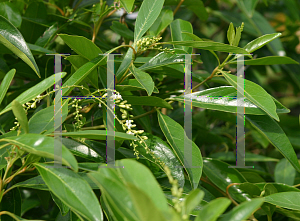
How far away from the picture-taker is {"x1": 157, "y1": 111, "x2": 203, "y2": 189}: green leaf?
1.91 feet

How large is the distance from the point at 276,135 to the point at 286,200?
0.53 ft

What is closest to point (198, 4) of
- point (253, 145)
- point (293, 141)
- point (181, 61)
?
point (181, 61)

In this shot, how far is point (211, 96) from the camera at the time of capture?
69cm

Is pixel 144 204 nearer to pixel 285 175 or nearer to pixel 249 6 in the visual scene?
pixel 285 175

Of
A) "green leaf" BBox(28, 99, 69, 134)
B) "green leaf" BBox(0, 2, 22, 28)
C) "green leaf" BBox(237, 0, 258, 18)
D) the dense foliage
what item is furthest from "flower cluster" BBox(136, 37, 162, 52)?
"green leaf" BBox(237, 0, 258, 18)

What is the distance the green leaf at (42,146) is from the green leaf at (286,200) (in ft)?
1.38

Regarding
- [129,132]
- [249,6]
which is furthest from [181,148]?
[249,6]

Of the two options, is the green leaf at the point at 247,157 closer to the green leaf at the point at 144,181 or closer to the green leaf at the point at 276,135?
the green leaf at the point at 276,135

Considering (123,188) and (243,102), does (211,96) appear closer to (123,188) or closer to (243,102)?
(243,102)

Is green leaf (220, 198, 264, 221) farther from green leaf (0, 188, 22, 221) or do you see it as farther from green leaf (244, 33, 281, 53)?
green leaf (0, 188, 22, 221)

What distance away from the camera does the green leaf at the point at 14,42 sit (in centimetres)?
61

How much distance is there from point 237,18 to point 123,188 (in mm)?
1329

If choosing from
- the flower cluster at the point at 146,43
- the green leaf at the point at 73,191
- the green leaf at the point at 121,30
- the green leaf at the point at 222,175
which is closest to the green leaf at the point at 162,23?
the green leaf at the point at 121,30

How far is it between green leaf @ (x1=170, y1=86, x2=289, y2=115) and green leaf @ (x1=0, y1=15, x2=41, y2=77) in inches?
13.8
